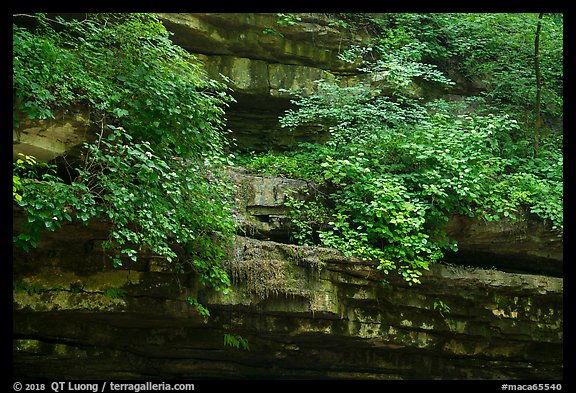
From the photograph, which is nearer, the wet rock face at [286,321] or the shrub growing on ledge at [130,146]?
the shrub growing on ledge at [130,146]

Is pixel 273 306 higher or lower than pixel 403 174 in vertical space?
lower

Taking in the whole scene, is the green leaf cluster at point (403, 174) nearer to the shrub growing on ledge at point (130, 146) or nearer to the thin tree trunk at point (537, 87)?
the thin tree trunk at point (537, 87)

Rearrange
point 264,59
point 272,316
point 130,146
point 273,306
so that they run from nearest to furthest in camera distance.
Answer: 1. point 130,146
2. point 273,306
3. point 272,316
4. point 264,59

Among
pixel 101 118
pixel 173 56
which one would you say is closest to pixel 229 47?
pixel 173 56

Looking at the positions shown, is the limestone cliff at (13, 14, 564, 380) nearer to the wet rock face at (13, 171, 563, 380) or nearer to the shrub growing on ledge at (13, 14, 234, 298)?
the wet rock face at (13, 171, 563, 380)

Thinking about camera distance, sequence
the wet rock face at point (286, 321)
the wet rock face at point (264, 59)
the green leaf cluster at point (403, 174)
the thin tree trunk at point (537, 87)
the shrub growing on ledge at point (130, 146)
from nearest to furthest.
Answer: the shrub growing on ledge at point (130, 146), the wet rock face at point (286, 321), the green leaf cluster at point (403, 174), the wet rock face at point (264, 59), the thin tree trunk at point (537, 87)

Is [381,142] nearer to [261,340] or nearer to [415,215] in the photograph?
[415,215]

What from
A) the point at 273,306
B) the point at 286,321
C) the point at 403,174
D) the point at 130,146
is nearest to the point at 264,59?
the point at 403,174

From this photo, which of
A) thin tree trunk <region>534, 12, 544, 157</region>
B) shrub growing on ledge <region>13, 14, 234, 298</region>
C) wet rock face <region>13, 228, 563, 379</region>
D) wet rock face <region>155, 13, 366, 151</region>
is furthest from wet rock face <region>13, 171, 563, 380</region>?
thin tree trunk <region>534, 12, 544, 157</region>

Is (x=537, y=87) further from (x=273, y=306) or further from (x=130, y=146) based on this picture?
(x=130, y=146)

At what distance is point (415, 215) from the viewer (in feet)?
28.8

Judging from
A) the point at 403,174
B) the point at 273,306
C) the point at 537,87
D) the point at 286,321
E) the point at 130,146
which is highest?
the point at 537,87

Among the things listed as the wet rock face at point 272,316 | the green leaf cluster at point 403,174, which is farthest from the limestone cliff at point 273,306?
the green leaf cluster at point 403,174
